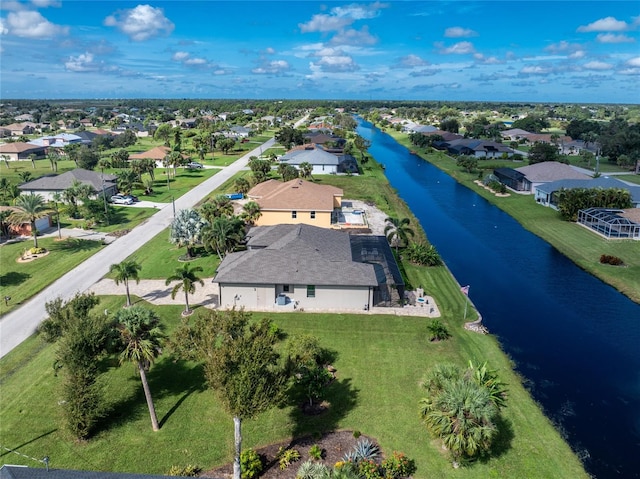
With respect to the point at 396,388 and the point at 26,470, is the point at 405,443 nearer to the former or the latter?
the point at 396,388

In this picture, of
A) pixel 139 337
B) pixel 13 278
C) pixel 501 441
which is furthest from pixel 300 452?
pixel 13 278


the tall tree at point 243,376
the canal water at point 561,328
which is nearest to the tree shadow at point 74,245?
the tall tree at point 243,376

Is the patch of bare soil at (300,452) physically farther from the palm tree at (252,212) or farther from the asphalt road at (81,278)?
the palm tree at (252,212)

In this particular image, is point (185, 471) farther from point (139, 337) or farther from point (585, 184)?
point (585, 184)

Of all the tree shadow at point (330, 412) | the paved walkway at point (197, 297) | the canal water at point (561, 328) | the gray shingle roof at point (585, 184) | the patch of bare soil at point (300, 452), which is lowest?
the canal water at point (561, 328)

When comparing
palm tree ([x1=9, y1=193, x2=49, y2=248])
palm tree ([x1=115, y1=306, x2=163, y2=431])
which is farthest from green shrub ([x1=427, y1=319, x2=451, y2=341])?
palm tree ([x1=9, y1=193, x2=49, y2=248])
